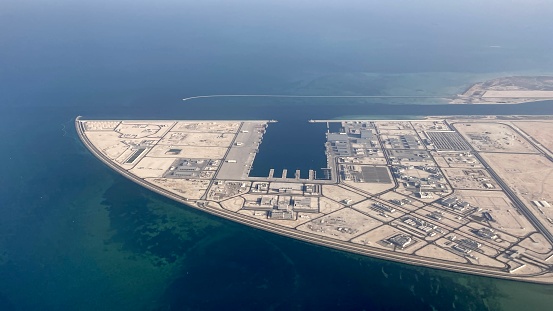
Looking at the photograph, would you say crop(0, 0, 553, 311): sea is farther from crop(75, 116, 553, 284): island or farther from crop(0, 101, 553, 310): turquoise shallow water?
crop(75, 116, 553, 284): island

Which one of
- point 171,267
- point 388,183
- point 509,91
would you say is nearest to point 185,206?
point 171,267

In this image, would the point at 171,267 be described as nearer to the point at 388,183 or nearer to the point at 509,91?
the point at 388,183

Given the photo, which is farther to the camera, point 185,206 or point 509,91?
point 509,91

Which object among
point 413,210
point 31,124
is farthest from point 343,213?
point 31,124

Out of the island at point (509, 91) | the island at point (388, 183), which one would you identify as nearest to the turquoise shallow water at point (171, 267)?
the island at point (388, 183)

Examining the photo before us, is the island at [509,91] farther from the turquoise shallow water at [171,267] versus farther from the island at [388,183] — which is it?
the turquoise shallow water at [171,267]

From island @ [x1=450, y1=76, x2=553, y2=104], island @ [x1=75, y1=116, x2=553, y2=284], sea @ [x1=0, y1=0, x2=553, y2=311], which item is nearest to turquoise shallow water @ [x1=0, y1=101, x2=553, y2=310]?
sea @ [x1=0, y1=0, x2=553, y2=311]

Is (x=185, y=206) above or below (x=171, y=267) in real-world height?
above
